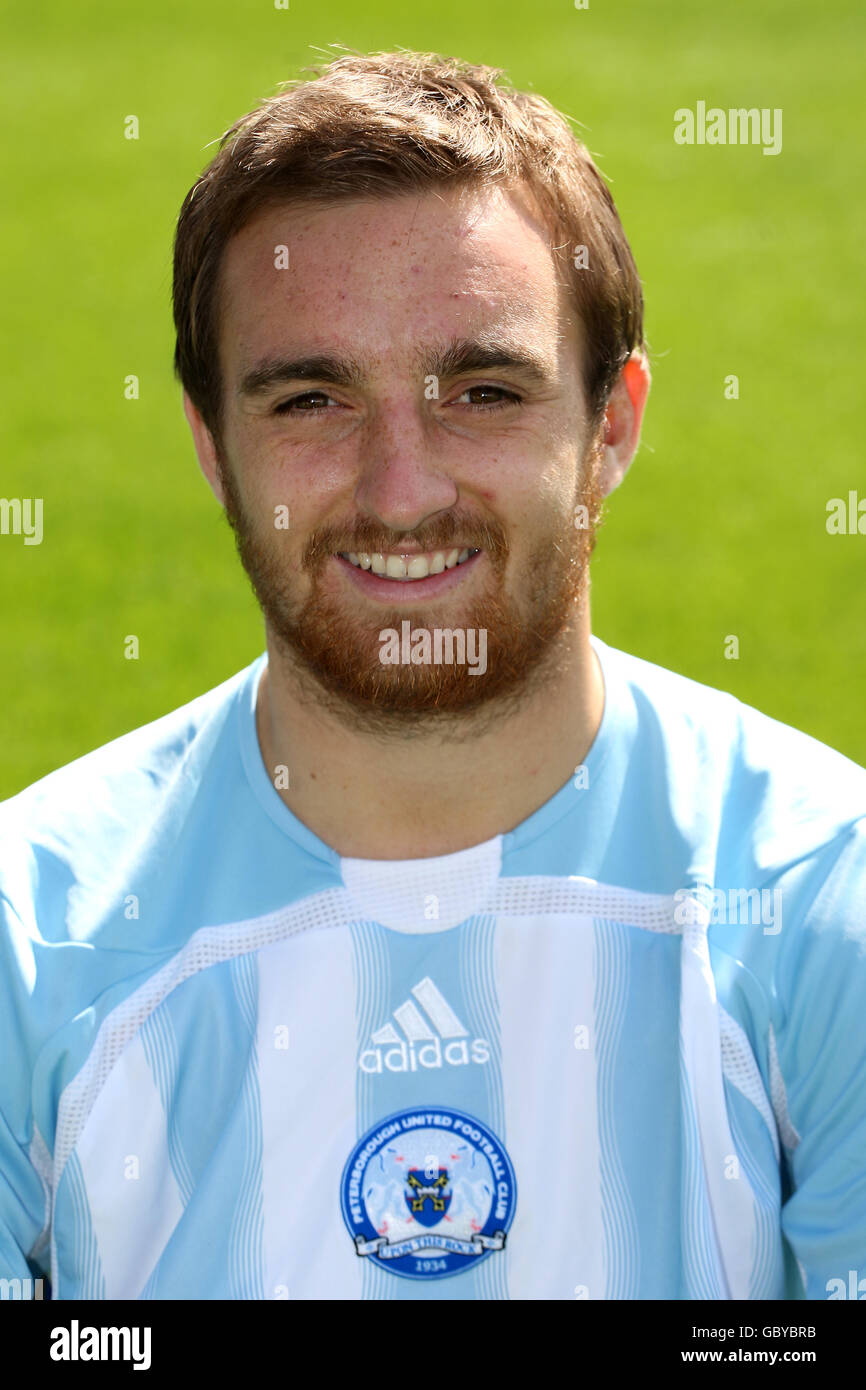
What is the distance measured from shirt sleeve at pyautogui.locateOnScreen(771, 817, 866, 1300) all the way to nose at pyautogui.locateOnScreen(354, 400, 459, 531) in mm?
671

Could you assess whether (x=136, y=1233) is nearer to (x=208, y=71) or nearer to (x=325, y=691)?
(x=325, y=691)

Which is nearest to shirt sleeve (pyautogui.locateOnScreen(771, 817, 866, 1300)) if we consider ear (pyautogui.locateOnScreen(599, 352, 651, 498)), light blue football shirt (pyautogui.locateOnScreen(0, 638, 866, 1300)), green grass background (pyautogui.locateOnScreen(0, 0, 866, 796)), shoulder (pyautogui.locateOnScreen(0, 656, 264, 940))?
light blue football shirt (pyautogui.locateOnScreen(0, 638, 866, 1300))

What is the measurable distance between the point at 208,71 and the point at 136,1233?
1157cm

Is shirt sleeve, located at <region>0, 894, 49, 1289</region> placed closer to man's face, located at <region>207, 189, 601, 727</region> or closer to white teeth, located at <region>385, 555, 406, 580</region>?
man's face, located at <region>207, 189, 601, 727</region>

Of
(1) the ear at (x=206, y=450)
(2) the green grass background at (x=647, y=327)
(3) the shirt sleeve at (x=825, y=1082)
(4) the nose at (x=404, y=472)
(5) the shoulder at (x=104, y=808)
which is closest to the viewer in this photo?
(3) the shirt sleeve at (x=825, y=1082)

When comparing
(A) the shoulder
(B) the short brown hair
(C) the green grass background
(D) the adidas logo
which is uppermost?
(C) the green grass background

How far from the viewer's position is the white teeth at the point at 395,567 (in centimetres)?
219

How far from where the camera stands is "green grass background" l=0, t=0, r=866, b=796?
23.3 ft

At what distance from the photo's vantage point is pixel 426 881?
2221 mm

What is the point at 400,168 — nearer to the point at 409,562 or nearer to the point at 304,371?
the point at 304,371

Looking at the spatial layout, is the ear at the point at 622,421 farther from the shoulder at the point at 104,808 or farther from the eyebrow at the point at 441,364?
the shoulder at the point at 104,808

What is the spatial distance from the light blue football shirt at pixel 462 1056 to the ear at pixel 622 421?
1.53 ft

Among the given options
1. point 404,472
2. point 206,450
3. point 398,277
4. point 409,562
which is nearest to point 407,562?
point 409,562

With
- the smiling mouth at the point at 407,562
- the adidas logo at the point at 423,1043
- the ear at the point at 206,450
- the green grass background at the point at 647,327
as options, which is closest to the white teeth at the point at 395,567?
the smiling mouth at the point at 407,562
